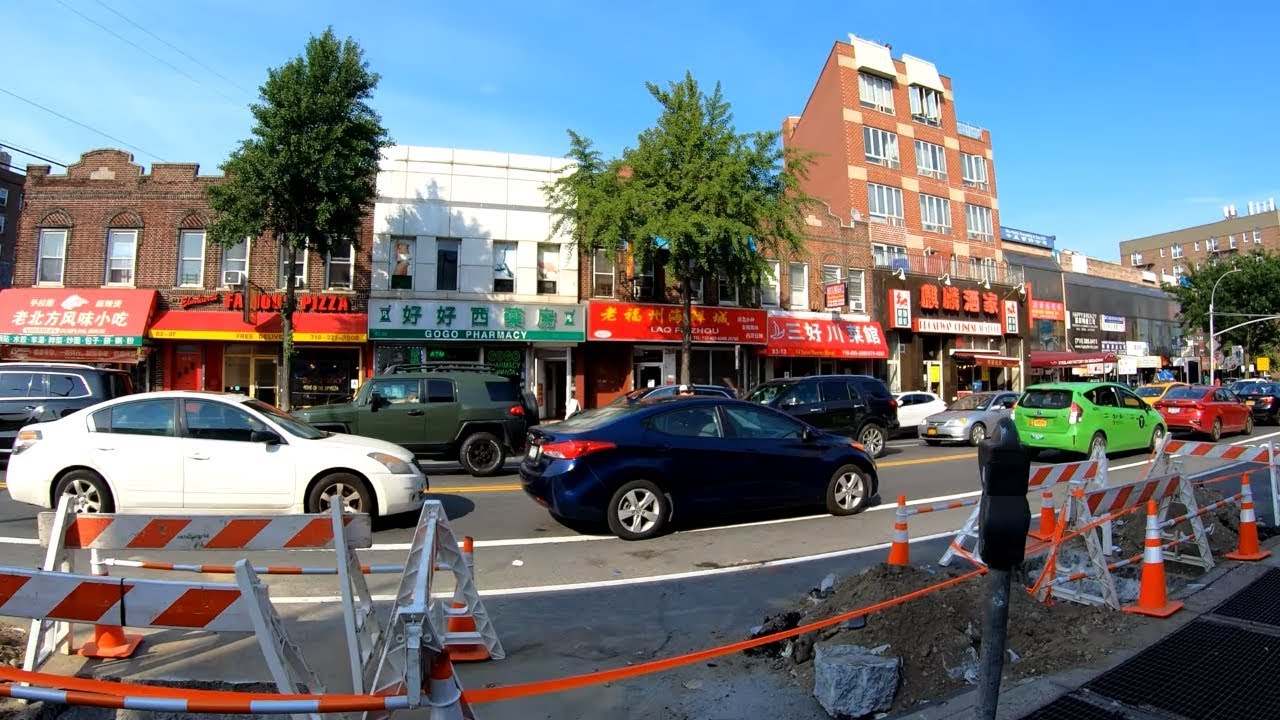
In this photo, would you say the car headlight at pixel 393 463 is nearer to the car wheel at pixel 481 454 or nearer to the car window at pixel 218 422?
the car window at pixel 218 422

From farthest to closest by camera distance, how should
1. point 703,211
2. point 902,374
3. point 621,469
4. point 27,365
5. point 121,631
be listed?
point 902,374
point 703,211
point 27,365
point 621,469
point 121,631

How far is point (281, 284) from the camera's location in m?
21.1

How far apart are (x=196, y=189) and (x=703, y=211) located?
1522 centimetres

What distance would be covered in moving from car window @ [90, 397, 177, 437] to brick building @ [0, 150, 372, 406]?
41.6 ft

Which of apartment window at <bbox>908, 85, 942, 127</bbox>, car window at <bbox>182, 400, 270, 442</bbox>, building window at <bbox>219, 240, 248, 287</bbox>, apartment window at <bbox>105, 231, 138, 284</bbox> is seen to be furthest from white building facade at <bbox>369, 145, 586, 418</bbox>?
apartment window at <bbox>908, 85, 942, 127</bbox>

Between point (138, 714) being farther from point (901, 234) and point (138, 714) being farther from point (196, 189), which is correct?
point (901, 234)

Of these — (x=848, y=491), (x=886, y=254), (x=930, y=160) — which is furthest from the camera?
(x=930, y=160)

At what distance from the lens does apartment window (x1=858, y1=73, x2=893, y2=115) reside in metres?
35.7

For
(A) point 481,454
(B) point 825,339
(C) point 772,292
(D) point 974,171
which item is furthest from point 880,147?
(A) point 481,454

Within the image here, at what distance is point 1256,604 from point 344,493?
8.22 metres

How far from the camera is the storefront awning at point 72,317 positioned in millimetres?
19219

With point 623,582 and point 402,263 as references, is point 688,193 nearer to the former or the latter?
point 402,263

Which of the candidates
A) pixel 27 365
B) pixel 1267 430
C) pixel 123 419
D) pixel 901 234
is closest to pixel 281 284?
pixel 27 365

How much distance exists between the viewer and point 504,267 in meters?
22.6
